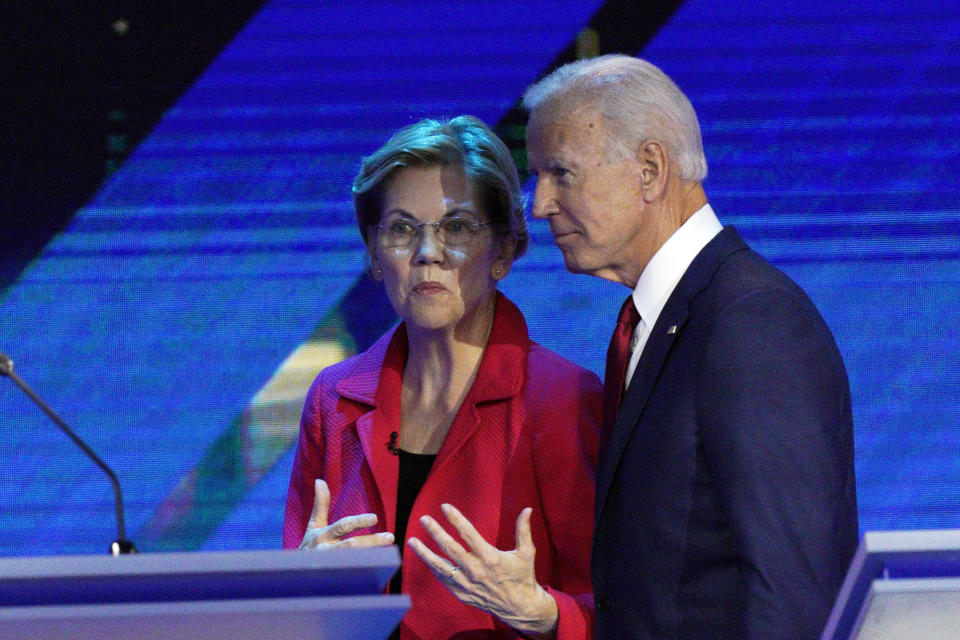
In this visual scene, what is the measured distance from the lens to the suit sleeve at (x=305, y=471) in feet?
7.39

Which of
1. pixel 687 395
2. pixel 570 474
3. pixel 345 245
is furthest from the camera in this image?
pixel 345 245

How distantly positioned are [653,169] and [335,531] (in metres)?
0.71

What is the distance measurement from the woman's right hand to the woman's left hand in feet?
0.25

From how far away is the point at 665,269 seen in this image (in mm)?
1806

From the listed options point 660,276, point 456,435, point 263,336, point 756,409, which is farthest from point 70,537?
point 756,409

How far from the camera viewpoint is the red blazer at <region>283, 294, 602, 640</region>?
2.06 m

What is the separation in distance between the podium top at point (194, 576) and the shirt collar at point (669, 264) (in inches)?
30.1

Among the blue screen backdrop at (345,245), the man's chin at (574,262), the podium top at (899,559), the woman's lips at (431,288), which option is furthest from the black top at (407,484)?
the blue screen backdrop at (345,245)

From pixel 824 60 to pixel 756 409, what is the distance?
2201 millimetres

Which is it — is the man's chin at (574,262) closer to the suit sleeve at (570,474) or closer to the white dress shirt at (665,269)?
the white dress shirt at (665,269)

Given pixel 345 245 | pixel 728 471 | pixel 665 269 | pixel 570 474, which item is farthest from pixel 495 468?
pixel 345 245

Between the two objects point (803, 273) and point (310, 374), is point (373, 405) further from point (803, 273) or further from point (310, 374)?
point (803, 273)

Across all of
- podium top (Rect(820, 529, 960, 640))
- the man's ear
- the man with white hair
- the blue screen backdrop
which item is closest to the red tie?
the man with white hair

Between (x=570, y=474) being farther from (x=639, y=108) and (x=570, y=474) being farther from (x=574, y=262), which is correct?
(x=639, y=108)
